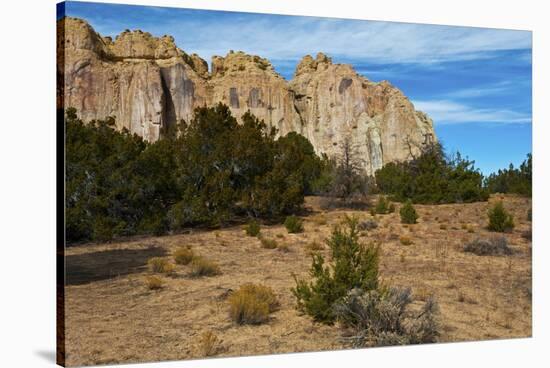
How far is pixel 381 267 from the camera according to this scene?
39.4 feet

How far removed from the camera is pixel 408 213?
15.2 meters

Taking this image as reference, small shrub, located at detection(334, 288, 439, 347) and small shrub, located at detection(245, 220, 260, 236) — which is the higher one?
small shrub, located at detection(245, 220, 260, 236)

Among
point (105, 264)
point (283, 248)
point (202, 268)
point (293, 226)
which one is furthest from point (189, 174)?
point (105, 264)

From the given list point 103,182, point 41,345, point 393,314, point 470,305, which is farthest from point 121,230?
point 470,305

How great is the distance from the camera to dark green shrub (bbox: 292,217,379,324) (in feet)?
34.0

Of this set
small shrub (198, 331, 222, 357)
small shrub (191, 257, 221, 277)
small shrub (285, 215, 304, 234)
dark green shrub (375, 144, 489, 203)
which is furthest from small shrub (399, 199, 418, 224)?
small shrub (198, 331, 222, 357)

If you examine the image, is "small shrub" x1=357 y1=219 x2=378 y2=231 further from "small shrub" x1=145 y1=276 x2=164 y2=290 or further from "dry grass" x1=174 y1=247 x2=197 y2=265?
"small shrub" x1=145 y1=276 x2=164 y2=290

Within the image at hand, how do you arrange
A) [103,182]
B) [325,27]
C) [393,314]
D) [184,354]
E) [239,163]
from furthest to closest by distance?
[239,163]
[103,182]
[325,27]
[393,314]
[184,354]

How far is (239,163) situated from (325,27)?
237 inches

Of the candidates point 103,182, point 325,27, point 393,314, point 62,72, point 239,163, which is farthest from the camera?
point 239,163

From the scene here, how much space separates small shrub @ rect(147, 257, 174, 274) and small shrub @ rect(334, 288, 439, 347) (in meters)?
2.80

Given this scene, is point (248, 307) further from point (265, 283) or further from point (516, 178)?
point (516, 178)

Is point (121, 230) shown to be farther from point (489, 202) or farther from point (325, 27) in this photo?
point (489, 202)

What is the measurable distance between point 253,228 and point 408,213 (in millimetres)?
3730
